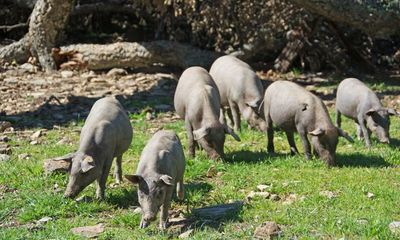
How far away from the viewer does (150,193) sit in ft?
23.3

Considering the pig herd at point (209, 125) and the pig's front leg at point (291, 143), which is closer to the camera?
the pig herd at point (209, 125)

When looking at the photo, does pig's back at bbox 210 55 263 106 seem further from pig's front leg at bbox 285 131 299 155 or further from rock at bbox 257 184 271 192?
rock at bbox 257 184 271 192

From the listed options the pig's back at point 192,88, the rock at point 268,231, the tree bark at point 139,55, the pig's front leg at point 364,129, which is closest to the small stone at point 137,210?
the rock at point 268,231

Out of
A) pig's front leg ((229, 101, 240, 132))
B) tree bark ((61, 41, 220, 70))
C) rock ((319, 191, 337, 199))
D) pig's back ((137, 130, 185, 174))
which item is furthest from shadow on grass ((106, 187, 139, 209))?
tree bark ((61, 41, 220, 70))

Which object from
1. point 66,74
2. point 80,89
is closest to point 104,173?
point 80,89

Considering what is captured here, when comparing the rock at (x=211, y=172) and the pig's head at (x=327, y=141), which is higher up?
the pig's head at (x=327, y=141)

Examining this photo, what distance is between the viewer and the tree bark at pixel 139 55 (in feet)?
53.1

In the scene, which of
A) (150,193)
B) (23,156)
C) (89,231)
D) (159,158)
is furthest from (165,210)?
(23,156)

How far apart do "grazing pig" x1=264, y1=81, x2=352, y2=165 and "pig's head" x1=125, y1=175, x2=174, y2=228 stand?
2.99m

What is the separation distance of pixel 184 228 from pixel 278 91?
3.88 meters

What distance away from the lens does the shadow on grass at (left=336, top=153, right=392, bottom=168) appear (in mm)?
9602

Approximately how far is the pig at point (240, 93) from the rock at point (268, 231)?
187 inches

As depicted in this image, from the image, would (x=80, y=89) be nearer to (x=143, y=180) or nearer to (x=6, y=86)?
(x=6, y=86)

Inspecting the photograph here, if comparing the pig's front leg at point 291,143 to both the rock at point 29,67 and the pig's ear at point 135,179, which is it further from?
the rock at point 29,67
